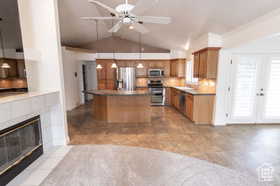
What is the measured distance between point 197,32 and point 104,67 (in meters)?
4.37

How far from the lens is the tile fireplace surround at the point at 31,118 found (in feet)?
5.71

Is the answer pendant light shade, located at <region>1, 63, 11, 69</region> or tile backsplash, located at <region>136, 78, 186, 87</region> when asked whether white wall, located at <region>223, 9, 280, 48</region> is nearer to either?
tile backsplash, located at <region>136, 78, 186, 87</region>

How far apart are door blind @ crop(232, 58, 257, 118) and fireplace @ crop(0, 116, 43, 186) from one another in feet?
16.1

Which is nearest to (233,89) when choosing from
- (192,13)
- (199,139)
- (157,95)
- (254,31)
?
(254,31)

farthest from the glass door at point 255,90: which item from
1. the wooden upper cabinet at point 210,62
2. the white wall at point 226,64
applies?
the wooden upper cabinet at point 210,62

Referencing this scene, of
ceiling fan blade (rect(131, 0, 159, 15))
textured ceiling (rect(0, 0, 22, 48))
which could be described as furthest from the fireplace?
ceiling fan blade (rect(131, 0, 159, 15))

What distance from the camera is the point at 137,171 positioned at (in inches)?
78.0

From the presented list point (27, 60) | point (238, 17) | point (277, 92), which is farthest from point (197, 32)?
point (27, 60)

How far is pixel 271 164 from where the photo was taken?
2383 millimetres

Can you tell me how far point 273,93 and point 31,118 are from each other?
5972mm

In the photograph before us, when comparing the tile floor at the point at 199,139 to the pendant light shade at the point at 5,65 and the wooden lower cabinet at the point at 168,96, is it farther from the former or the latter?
the wooden lower cabinet at the point at 168,96

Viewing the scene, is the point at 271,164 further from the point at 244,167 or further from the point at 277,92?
the point at 277,92

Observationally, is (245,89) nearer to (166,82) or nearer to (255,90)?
(255,90)

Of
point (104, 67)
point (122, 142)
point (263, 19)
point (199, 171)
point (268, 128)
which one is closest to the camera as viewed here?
point (199, 171)
